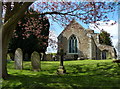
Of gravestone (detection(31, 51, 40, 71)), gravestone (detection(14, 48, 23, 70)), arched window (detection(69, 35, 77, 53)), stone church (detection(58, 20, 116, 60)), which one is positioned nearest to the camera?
gravestone (detection(31, 51, 40, 71))

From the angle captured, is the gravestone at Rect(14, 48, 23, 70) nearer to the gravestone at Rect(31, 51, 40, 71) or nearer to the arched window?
the gravestone at Rect(31, 51, 40, 71)

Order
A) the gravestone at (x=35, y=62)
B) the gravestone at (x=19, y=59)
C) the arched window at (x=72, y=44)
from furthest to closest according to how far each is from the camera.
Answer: the arched window at (x=72, y=44) → the gravestone at (x=19, y=59) → the gravestone at (x=35, y=62)

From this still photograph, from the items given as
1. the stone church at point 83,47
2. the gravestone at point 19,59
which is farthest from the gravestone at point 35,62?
the stone church at point 83,47

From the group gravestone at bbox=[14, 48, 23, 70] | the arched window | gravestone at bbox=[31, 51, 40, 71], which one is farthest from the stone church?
gravestone at bbox=[31, 51, 40, 71]

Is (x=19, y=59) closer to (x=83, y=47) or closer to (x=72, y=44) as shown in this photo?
(x=72, y=44)

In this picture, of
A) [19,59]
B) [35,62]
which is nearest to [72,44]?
[19,59]

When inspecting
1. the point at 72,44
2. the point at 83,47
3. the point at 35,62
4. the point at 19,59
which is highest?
the point at 72,44

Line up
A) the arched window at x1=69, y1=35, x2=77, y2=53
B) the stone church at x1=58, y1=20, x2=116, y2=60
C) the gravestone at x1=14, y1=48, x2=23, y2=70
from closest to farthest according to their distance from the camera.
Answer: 1. the gravestone at x1=14, y1=48, x2=23, y2=70
2. the stone church at x1=58, y1=20, x2=116, y2=60
3. the arched window at x1=69, y1=35, x2=77, y2=53

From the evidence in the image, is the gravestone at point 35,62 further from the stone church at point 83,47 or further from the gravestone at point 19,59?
the stone church at point 83,47

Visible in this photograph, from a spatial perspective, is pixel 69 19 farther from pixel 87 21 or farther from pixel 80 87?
pixel 80 87

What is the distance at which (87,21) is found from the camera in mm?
5988

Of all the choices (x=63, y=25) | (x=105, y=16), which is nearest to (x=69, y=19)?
(x=63, y=25)

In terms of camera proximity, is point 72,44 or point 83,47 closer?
point 83,47

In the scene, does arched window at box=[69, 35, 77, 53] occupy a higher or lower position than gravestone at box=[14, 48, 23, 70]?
higher
